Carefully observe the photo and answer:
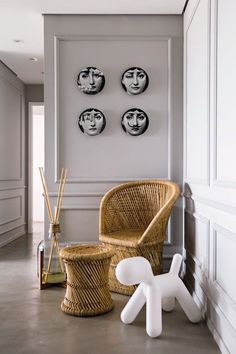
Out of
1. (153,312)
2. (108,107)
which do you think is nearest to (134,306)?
(153,312)

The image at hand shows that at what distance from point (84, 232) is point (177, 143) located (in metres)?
1.24

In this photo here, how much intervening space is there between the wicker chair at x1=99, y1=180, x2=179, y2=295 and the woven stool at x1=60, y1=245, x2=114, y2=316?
387mm

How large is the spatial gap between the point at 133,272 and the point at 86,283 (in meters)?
0.52

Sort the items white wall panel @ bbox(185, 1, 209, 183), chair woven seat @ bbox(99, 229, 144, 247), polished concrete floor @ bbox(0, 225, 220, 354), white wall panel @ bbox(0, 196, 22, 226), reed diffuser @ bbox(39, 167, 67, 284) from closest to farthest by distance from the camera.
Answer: polished concrete floor @ bbox(0, 225, 220, 354) < white wall panel @ bbox(185, 1, 209, 183) < chair woven seat @ bbox(99, 229, 144, 247) < reed diffuser @ bbox(39, 167, 67, 284) < white wall panel @ bbox(0, 196, 22, 226)

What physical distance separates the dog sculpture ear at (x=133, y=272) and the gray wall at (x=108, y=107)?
1394mm

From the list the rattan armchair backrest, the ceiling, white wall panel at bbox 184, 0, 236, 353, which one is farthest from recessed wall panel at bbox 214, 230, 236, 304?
the ceiling

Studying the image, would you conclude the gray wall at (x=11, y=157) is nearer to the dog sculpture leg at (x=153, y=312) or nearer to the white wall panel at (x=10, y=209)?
the white wall panel at (x=10, y=209)

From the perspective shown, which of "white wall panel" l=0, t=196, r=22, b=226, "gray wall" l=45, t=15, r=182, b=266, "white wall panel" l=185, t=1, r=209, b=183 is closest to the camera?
"white wall panel" l=185, t=1, r=209, b=183

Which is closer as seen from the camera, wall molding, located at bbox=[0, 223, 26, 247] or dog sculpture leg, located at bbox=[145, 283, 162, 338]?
dog sculpture leg, located at bbox=[145, 283, 162, 338]

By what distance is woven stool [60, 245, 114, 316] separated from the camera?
2645 millimetres

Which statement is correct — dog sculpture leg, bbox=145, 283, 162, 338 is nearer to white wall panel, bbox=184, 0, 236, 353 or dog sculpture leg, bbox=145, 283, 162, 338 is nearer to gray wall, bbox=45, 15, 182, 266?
white wall panel, bbox=184, 0, 236, 353

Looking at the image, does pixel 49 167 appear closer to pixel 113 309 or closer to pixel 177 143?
pixel 177 143

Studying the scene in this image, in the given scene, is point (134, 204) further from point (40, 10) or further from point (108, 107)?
point (40, 10)

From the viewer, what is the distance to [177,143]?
368 cm
